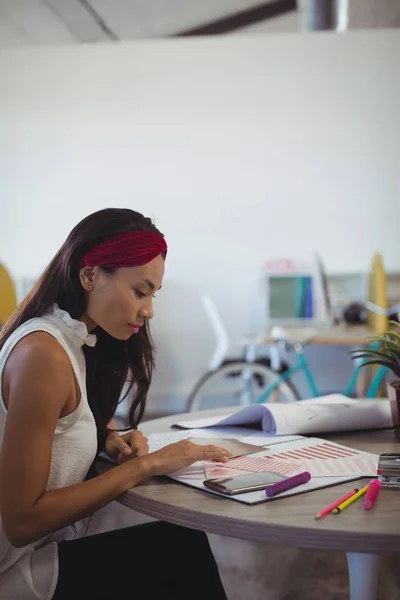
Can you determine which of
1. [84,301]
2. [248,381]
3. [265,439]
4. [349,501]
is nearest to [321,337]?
[248,381]

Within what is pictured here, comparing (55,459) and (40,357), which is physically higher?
(40,357)

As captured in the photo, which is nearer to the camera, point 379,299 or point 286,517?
point 286,517

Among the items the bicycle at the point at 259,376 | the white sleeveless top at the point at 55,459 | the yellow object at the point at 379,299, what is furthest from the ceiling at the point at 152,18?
the white sleeveless top at the point at 55,459

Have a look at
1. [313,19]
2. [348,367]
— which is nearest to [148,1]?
[313,19]

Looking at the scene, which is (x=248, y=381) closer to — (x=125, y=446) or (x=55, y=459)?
(x=125, y=446)

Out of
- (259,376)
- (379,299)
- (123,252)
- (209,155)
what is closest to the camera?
(123,252)

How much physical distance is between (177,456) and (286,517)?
240 mm

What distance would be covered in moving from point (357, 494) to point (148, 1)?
13.1 ft

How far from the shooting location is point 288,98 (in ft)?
14.9

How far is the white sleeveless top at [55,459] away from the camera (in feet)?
3.04

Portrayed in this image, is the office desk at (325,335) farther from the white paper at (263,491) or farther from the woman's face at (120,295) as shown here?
the woman's face at (120,295)

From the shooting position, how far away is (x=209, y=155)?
180 inches

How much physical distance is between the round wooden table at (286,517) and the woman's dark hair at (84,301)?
267 mm

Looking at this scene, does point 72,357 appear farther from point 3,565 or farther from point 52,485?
point 3,565
